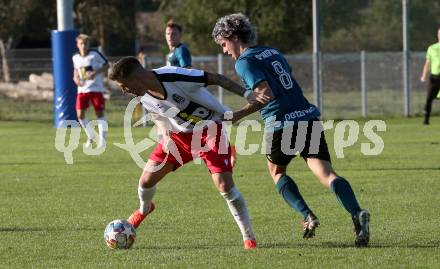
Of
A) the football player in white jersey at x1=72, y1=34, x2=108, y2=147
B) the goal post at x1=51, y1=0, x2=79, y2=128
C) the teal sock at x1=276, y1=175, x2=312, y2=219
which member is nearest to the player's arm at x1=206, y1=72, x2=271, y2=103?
the teal sock at x1=276, y1=175, x2=312, y2=219

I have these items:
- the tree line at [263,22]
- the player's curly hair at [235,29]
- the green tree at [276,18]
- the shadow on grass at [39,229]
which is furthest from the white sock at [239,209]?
the green tree at [276,18]

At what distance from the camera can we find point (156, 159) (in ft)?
28.2

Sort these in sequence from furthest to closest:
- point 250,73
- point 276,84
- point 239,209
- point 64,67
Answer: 1. point 64,67
2. point 276,84
3. point 239,209
4. point 250,73

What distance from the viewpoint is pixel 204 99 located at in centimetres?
824

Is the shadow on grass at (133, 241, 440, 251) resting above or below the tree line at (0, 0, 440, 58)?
above

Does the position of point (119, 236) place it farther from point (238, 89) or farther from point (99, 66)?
point (99, 66)

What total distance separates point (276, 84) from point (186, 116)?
756 millimetres

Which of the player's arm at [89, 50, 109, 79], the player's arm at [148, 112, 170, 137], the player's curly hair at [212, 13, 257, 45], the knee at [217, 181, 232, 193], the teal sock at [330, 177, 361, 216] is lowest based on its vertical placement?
the player's arm at [89, 50, 109, 79]

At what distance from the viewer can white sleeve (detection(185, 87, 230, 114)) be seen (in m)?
8.20

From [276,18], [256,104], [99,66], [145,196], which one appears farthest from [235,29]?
[276,18]

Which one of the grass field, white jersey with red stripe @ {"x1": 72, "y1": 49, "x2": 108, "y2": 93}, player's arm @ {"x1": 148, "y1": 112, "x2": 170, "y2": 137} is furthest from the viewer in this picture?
white jersey with red stripe @ {"x1": 72, "y1": 49, "x2": 108, "y2": 93}

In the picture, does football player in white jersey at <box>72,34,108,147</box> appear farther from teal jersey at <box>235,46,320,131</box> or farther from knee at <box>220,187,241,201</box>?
knee at <box>220,187,241,201</box>

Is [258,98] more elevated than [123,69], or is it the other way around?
[123,69]

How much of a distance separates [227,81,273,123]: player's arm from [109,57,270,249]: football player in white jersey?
5 centimetres
